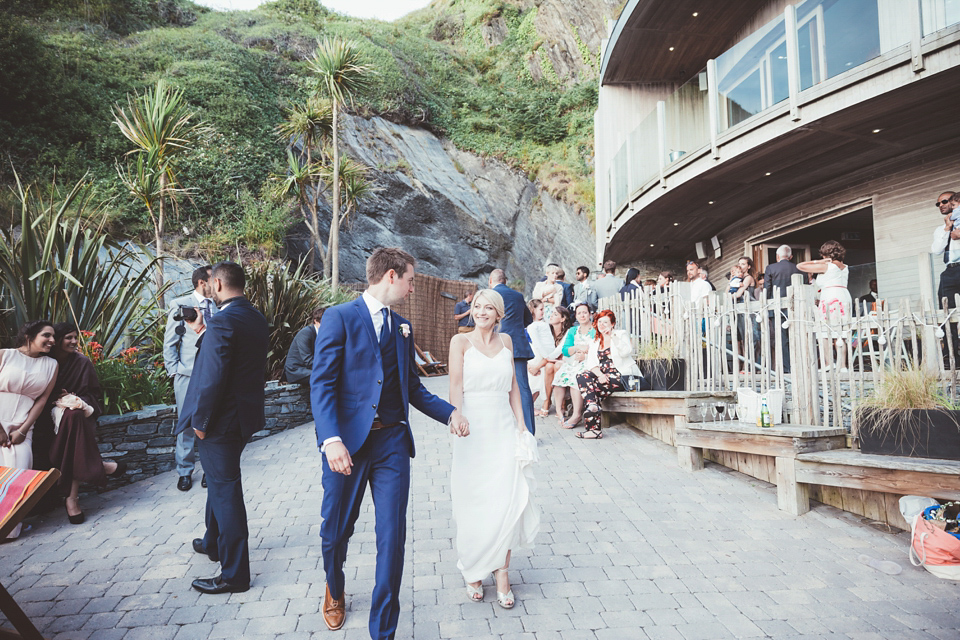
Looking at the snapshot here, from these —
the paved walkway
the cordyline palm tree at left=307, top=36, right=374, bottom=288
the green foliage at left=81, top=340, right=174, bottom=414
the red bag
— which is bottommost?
the paved walkway

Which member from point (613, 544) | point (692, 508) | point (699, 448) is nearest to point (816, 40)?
Result: point (699, 448)

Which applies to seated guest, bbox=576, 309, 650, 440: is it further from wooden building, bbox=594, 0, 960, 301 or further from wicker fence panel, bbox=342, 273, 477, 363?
wicker fence panel, bbox=342, 273, 477, 363

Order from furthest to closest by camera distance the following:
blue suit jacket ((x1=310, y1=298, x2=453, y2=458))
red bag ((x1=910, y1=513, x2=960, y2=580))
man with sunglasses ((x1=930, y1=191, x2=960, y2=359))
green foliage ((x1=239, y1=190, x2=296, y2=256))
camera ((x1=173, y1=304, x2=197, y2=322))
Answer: green foliage ((x1=239, y1=190, x2=296, y2=256)) < man with sunglasses ((x1=930, y1=191, x2=960, y2=359)) < camera ((x1=173, y1=304, x2=197, y2=322)) < red bag ((x1=910, y1=513, x2=960, y2=580)) < blue suit jacket ((x1=310, y1=298, x2=453, y2=458))

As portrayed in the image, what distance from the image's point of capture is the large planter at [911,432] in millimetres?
4203

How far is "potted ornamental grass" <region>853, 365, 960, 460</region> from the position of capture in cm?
423

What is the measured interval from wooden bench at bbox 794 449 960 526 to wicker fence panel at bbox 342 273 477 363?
11082mm

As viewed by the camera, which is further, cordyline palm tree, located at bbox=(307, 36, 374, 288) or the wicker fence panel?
the wicker fence panel

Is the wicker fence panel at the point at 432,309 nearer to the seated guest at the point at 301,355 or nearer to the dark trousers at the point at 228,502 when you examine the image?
the seated guest at the point at 301,355

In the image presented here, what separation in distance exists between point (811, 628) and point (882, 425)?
2113 millimetres

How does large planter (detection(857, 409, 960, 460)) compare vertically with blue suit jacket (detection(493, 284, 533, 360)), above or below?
below

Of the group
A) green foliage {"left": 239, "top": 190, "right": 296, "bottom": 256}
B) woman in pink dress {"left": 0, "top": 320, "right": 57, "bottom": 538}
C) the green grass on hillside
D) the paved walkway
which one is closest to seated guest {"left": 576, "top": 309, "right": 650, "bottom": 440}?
the paved walkway

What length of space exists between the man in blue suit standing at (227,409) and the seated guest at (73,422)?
6.90 feet

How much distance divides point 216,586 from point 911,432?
491cm

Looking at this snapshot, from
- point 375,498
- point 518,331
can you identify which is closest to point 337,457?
point 375,498
